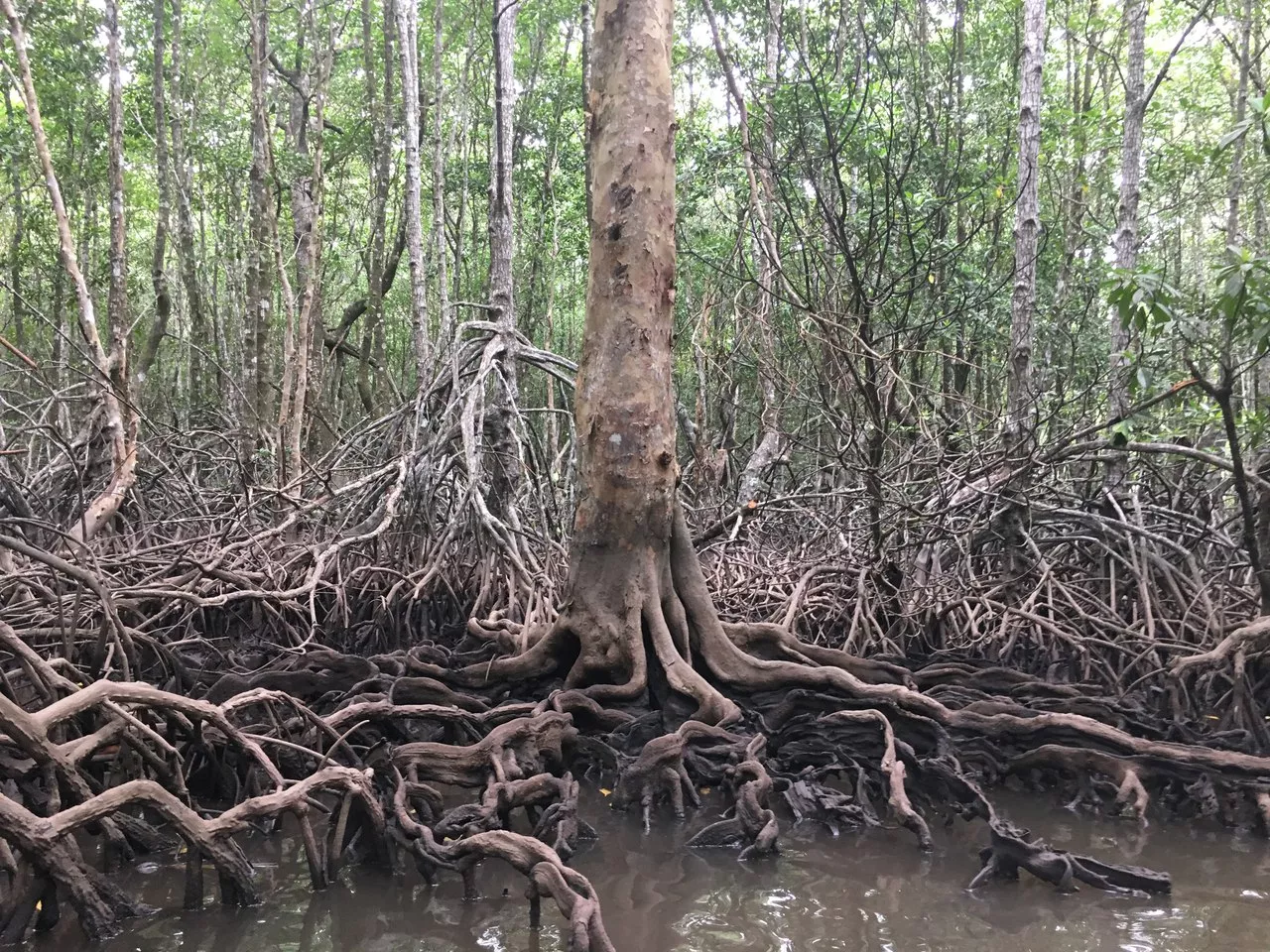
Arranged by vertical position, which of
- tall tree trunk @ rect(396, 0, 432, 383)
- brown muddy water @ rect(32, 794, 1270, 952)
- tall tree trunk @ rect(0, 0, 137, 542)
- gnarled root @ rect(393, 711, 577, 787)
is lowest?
brown muddy water @ rect(32, 794, 1270, 952)

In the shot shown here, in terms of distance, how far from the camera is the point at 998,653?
15.7 feet

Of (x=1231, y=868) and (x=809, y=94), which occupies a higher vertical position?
(x=809, y=94)

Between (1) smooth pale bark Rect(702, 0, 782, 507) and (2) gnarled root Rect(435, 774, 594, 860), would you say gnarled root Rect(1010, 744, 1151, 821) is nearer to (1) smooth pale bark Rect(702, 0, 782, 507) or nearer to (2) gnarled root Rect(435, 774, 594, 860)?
(2) gnarled root Rect(435, 774, 594, 860)

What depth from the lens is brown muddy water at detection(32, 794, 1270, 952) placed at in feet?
7.75

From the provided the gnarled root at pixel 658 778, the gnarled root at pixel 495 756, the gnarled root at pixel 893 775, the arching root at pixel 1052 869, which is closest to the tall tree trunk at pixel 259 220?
the gnarled root at pixel 495 756

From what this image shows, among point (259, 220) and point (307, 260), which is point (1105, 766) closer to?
point (259, 220)

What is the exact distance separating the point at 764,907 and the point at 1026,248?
419cm

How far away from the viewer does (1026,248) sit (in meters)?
5.43

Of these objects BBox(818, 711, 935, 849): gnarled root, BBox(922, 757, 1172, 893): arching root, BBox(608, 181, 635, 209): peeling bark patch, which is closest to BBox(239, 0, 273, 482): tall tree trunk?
BBox(608, 181, 635, 209): peeling bark patch

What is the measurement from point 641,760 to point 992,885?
45.8 inches

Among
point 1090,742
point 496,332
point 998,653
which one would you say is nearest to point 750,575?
point 998,653

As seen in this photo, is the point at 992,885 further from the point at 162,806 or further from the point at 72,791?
the point at 72,791

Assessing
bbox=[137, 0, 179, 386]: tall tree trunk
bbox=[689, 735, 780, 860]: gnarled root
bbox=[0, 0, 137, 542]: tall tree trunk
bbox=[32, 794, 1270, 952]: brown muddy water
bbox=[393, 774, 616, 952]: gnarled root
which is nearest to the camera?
bbox=[393, 774, 616, 952]: gnarled root

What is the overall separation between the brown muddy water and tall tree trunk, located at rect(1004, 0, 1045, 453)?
2469 millimetres
